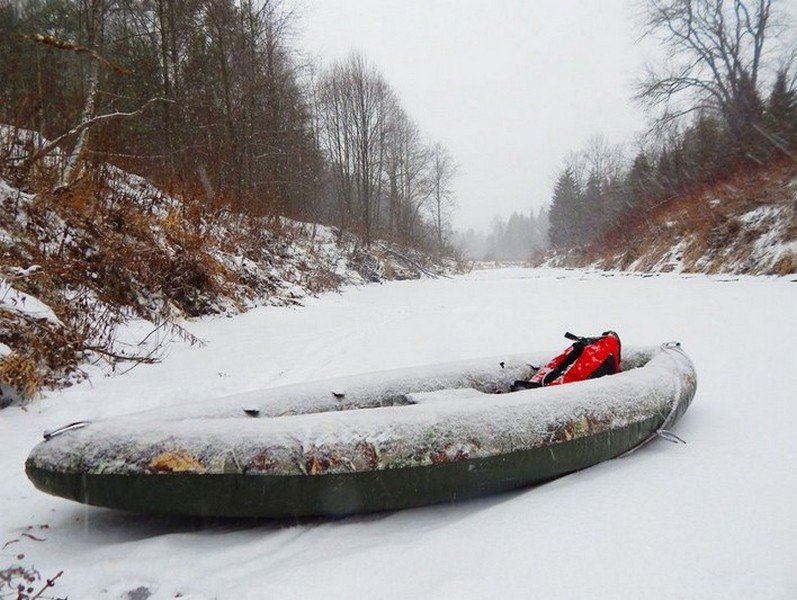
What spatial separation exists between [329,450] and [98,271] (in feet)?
15.7

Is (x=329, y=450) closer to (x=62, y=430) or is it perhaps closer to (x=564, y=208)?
(x=62, y=430)

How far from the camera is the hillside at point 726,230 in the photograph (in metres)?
11.2

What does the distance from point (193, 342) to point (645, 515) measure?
4.95 m

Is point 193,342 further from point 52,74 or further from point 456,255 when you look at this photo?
point 456,255

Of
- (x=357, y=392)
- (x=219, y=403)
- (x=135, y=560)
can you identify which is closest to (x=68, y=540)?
(x=135, y=560)

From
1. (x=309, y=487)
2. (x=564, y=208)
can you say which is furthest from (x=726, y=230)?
(x=564, y=208)

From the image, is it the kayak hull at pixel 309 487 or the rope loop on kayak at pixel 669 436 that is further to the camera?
the rope loop on kayak at pixel 669 436

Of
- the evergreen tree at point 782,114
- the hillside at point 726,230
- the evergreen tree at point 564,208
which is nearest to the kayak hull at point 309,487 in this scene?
the hillside at point 726,230

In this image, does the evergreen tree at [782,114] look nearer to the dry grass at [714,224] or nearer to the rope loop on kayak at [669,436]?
the dry grass at [714,224]

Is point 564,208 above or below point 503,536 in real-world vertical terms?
above

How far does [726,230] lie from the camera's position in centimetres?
1348

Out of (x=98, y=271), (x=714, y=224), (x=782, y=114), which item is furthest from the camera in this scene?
(x=782, y=114)

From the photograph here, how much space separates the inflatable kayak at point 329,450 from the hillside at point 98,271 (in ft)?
6.66

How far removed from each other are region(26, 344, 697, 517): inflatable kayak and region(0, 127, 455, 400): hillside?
203cm
